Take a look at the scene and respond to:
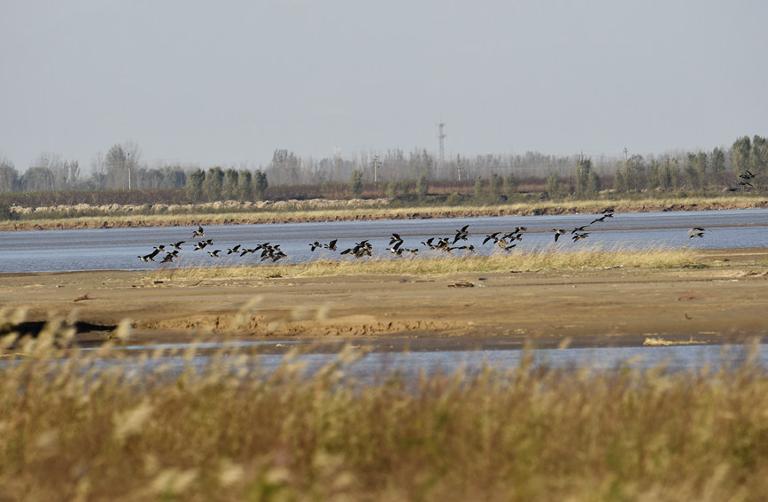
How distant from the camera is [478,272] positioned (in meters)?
39.0

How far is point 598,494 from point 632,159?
585 feet

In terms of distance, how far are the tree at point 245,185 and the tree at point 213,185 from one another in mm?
2902

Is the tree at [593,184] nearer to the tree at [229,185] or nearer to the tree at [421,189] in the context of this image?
the tree at [421,189]

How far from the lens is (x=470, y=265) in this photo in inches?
1576

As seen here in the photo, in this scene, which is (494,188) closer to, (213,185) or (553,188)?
(553,188)

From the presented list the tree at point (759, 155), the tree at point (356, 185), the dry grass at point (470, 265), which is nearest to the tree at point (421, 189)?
the tree at point (356, 185)

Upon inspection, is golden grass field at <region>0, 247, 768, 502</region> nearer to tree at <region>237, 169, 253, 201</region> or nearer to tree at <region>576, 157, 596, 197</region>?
tree at <region>576, 157, 596, 197</region>

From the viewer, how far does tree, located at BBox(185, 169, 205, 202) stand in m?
174

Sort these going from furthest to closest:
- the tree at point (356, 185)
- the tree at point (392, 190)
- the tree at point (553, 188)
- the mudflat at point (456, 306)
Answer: the tree at point (356, 185) < the tree at point (392, 190) < the tree at point (553, 188) < the mudflat at point (456, 306)

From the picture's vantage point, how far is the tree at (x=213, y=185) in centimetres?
17475

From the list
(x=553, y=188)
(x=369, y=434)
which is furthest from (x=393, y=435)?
(x=553, y=188)

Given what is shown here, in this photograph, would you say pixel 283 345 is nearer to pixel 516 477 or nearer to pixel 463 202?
pixel 516 477

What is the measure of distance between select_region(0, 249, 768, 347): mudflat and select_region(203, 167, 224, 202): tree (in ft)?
450

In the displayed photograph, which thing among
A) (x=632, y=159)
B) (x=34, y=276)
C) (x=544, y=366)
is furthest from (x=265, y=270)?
(x=632, y=159)
